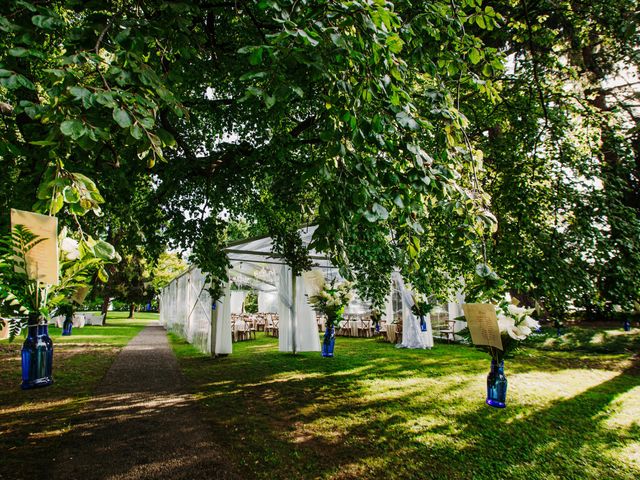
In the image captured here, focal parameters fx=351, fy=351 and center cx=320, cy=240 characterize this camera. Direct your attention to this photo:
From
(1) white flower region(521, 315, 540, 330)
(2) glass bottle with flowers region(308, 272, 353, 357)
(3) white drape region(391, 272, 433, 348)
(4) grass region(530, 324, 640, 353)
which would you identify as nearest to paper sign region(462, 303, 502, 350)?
(1) white flower region(521, 315, 540, 330)

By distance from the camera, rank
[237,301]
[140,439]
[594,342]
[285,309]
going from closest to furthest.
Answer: [140,439], [285,309], [594,342], [237,301]

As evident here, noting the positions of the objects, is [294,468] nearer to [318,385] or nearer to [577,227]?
[318,385]

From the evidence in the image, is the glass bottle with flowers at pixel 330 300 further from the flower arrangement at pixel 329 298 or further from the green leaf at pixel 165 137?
the green leaf at pixel 165 137

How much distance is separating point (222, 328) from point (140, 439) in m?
5.77

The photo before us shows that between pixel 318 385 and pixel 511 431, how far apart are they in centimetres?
331

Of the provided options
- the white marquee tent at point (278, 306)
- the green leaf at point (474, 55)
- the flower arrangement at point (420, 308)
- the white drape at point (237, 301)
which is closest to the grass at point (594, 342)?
the white marquee tent at point (278, 306)

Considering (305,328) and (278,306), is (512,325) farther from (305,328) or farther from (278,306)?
(278,306)

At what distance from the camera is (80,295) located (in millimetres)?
1621

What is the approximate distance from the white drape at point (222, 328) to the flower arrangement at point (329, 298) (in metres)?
2.44

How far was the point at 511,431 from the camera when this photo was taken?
175 inches

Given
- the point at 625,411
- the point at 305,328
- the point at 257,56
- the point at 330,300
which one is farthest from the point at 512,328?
the point at 305,328

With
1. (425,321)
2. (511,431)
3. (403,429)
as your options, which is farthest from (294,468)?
(425,321)

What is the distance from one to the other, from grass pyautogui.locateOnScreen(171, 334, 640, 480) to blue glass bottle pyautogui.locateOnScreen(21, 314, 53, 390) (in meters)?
2.39

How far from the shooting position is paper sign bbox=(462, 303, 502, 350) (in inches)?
93.4
